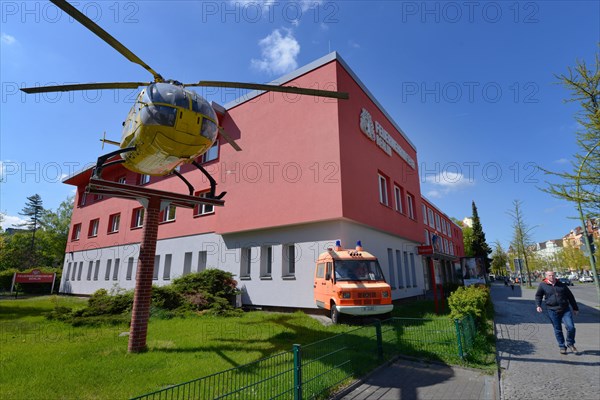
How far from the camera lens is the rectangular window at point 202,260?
18.9 m

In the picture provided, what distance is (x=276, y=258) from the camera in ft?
49.9

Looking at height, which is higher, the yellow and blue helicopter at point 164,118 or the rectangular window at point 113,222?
the rectangular window at point 113,222

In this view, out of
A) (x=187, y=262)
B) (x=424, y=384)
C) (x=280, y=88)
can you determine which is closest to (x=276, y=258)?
(x=187, y=262)

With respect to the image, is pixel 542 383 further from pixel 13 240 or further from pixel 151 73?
pixel 13 240

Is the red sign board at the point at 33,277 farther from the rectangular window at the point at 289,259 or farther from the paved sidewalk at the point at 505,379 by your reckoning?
the paved sidewalk at the point at 505,379

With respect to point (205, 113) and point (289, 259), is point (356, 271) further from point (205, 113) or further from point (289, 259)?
point (205, 113)

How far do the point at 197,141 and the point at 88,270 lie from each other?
29051mm

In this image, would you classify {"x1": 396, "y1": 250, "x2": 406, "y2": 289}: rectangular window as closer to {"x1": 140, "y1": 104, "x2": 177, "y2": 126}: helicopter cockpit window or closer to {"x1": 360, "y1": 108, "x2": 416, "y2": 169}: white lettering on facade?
{"x1": 360, "y1": 108, "x2": 416, "y2": 169}: white lettering on facade

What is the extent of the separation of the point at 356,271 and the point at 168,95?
8.21 meters

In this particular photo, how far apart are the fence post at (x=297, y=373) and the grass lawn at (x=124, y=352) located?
2.26m

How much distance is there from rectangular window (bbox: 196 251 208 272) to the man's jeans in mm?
16495

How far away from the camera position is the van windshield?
10.8 metres

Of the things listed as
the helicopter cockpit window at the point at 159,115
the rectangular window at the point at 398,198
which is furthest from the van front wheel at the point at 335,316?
the rectangular window at the point at 398,198

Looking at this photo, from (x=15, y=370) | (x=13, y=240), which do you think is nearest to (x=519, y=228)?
(x=15, y=370)
